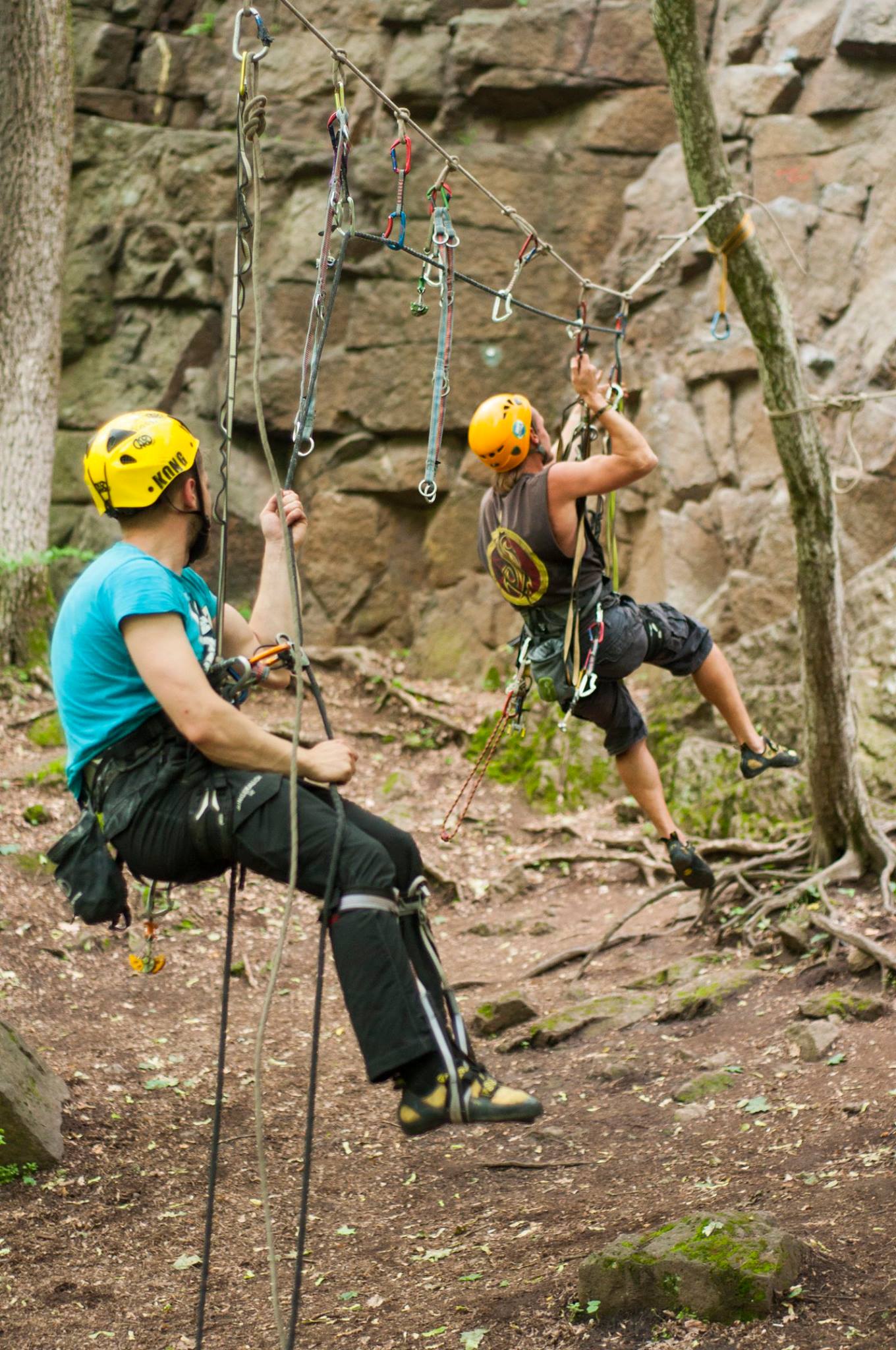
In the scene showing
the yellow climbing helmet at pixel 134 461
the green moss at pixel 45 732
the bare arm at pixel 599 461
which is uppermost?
the bare arm at pixel 599 461

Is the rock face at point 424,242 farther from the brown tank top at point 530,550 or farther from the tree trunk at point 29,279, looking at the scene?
the brown tank top at point 530,550

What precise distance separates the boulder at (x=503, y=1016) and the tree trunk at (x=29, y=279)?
15.0ft

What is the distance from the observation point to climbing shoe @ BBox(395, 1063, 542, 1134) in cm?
275

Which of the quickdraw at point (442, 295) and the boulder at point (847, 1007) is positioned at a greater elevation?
the quickdraw at point (442, 295)

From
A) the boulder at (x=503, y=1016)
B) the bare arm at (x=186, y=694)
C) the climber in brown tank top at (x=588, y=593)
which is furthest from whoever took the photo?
the boulder at (x=503, y=1016)

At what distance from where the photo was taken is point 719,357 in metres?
9.40

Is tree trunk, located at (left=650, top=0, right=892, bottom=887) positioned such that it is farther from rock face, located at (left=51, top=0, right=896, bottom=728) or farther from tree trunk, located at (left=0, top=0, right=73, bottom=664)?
tree trunk, located at (left=0, top=0, right=73, bottom=664)

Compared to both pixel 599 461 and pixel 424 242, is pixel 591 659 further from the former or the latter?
pixel 424 242

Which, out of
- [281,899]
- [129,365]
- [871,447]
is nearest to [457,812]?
[281,899]

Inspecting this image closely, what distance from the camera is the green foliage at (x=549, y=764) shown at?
9016 mm

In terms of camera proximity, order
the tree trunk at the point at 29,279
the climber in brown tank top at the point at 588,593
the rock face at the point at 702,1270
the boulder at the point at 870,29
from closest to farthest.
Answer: the rock face at the point at 702,1270, the climber in brown tank top at the point at 588,593, the tree trunk at the point at 29,279, the boulder at the point at 870,29

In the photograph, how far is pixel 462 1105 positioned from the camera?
277cm

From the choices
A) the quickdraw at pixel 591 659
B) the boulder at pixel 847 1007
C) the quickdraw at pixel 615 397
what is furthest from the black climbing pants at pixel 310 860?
the boulder at pixel 847 1007

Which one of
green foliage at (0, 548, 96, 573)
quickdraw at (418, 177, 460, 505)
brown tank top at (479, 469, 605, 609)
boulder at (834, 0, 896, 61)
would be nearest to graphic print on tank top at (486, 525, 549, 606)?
brown tank top at (479, 469, 605, 609)
